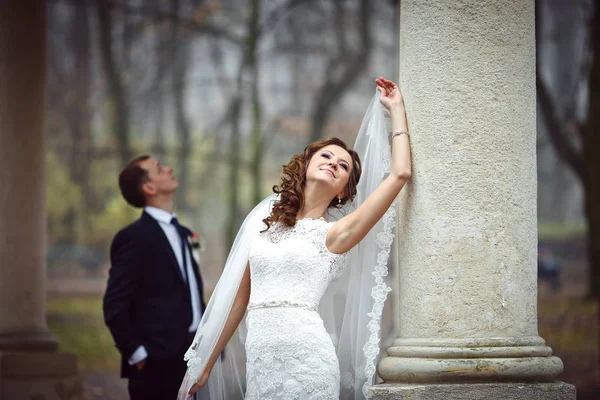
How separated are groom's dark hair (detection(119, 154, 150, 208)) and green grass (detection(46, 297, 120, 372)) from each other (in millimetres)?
8540

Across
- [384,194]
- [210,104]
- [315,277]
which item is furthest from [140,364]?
[210,104]

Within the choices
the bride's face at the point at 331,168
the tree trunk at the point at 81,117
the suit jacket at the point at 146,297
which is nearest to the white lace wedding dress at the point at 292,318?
the bride's face at the point at 331,168

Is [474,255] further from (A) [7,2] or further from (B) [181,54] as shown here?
(B) [181,54]

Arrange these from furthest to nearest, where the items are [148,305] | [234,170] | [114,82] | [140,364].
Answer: [114,82], [234,170], [148,305], [140,364]

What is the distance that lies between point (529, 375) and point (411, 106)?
1.45m

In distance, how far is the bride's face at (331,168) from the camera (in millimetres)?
5148

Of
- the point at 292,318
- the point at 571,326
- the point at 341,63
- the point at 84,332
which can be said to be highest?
the point at 341,63

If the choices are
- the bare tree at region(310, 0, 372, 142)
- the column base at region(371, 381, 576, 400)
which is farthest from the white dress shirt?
the bare tree at region(310, 0, 372, 142)

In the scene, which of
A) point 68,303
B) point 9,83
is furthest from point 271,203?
point 68,303

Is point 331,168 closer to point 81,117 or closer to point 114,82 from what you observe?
point 114,82

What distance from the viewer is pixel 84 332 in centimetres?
1908

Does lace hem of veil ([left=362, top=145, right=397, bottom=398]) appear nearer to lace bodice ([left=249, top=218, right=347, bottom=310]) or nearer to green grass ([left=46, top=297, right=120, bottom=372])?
lace bodice ([left=249, top=218, right=347, bottom=310])

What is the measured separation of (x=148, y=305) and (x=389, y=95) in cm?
266

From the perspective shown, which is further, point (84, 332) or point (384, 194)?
point (84, 332)
